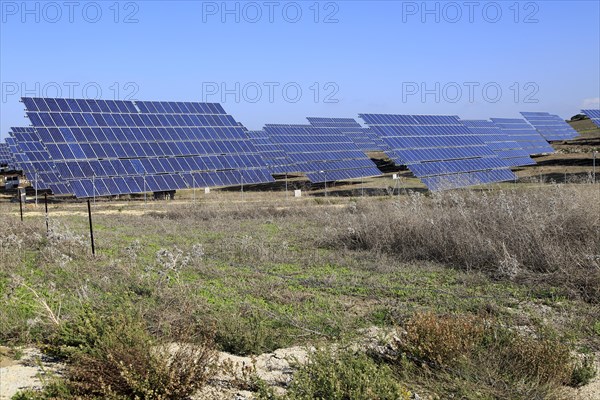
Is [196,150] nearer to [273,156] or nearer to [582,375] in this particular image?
[273,156]

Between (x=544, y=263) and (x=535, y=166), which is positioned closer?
(x=544, y=263)

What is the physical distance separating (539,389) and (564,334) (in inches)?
72.1

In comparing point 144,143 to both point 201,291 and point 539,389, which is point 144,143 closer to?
point 201,291

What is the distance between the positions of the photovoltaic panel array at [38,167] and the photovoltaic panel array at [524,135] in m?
28.8

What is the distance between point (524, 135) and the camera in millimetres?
45219

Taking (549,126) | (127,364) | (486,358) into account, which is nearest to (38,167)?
(127,364)

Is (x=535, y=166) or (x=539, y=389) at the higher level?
(x=535, y=166)

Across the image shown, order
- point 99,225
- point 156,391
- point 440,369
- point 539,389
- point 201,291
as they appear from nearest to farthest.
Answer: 1. point 156,391
2. point 539,389
3. point 440,369
4. point 201,291
5. point 99,225

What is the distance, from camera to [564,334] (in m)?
6.50

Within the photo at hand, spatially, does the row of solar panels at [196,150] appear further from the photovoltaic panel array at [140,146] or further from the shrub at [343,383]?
the shrub at [343,383]

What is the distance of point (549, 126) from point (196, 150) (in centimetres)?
3691

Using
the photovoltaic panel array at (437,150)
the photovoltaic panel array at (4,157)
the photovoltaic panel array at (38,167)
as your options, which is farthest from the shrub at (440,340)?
the photovoltaic panel array at (4,157)

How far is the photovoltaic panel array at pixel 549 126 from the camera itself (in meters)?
50.3

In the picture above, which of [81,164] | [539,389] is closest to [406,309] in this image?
[539,389]
